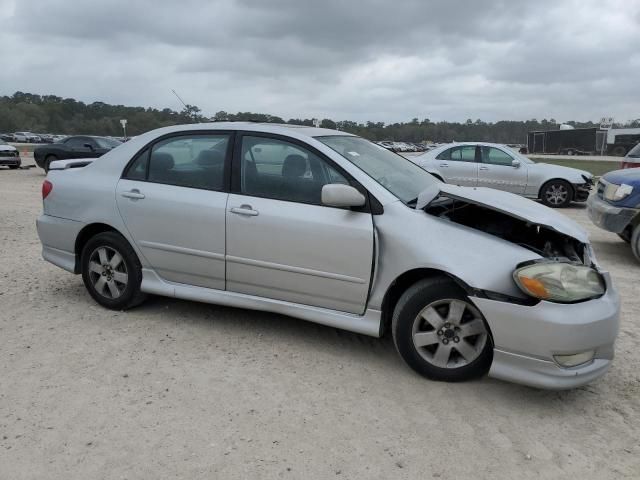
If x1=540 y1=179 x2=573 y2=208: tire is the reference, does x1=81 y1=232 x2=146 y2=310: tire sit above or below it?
below

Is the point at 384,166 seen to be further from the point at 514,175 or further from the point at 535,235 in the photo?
the point at 514,175

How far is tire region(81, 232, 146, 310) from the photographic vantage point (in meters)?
4.53

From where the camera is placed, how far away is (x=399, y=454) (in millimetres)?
2762

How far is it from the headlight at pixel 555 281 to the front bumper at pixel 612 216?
166 inches

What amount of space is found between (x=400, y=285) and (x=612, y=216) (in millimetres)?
4545

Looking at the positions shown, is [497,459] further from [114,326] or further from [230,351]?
[114,326]

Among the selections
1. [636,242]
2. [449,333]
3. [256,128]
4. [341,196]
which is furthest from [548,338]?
[636,242]

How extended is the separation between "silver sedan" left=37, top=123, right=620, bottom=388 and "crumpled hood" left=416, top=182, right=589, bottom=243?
0.05 ft

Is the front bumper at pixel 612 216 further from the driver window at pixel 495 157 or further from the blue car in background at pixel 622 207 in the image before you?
the driver window at pixel 495 157

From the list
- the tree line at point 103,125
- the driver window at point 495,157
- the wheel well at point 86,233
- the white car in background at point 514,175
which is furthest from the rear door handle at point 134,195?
the tree line at point 103,125

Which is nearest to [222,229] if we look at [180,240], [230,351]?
[180,240]

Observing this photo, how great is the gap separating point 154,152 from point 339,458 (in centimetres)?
297

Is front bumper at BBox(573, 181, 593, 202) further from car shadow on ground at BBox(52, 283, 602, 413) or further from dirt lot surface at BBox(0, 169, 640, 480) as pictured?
car shadow on ground at BBox(52, 283, 602, 413)

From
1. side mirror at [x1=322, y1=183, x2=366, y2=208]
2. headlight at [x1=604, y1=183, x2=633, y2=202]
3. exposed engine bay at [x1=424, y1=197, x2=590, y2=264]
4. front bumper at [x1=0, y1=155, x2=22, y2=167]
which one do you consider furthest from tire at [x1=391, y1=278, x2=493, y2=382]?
front bumper at [x1=0, y1=155, x2=22, y2=167]
